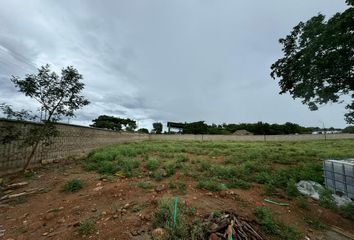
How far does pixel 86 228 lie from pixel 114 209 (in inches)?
27.3

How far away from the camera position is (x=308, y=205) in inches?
149

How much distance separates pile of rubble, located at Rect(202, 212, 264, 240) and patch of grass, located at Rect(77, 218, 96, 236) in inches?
68.4

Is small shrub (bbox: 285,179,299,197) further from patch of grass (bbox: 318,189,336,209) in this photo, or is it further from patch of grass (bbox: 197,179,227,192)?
patch of grass (bbox: 197,179,227,192)

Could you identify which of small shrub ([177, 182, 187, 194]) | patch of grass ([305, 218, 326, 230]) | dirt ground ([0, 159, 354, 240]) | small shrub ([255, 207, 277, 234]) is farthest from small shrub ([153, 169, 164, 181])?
patch of grass ([305, 218, 326, 230])

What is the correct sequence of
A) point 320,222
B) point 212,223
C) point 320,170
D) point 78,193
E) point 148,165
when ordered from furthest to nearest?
point 148,165, point 320,170, point 78,193, point 320,222, point 212,223

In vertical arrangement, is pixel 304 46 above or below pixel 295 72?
above

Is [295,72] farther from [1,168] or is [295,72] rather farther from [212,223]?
[1,168]

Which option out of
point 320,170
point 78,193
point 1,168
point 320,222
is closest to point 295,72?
point 320,170

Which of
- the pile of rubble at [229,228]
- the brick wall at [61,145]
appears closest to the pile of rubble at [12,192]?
the brick wall at [61,145]

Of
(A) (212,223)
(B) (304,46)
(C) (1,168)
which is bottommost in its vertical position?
(A) (212,223)

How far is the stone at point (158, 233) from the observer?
2.36 meters

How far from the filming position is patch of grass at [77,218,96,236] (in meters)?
2.57

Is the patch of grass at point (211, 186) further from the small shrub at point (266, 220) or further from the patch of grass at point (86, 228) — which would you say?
the patch of grass at point (86, 228)

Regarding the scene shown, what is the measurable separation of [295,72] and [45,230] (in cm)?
869
